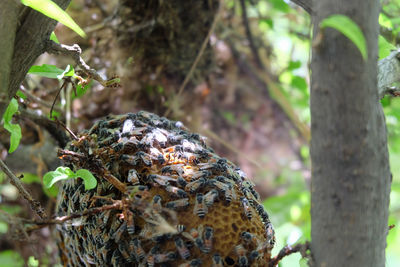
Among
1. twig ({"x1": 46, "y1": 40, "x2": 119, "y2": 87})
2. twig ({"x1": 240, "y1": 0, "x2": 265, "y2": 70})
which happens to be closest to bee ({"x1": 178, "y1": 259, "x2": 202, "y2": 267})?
twig ({"x1": 46, "y1": 40, "x2": 119, "y2": 87})

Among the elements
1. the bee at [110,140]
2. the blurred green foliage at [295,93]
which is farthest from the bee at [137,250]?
the blurred green foliage at [295,93]

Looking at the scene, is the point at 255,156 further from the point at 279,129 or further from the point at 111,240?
the point at 111,240

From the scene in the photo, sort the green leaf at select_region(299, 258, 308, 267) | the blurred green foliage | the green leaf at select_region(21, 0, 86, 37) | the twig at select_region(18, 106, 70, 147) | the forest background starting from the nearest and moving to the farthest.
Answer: the green leaf at select_region(21, 0, 86, 37), the green leaf at select_region(299, 258, 308, 267), the twig at select_region(18, 106, 70, 147), the forest background, the blurred green foliage

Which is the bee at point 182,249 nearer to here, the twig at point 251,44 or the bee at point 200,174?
the bee at point 200,174

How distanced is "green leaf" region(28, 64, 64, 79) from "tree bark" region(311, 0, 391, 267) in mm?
500

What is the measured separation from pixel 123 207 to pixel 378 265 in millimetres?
446

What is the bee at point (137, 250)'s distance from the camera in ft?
2.48

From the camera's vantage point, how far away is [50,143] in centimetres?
147

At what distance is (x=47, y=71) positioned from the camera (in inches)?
33.4

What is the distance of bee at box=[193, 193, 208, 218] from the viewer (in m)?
0.76

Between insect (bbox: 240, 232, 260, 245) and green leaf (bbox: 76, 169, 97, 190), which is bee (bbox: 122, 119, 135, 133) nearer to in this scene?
green leaf (bbox: 76, 169, 97, 190)

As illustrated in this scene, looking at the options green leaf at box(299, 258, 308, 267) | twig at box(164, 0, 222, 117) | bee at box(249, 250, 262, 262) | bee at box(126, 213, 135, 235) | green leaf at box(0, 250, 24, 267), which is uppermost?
twig at box(164, 0, 222, 117)

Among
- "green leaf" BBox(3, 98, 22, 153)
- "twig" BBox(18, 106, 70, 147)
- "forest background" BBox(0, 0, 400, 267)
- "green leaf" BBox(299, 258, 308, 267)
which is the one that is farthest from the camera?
"forest background" BBox(0, 0, 400, 267)

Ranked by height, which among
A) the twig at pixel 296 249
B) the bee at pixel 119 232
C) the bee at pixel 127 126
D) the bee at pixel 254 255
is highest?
the bee at pixel 127 126
